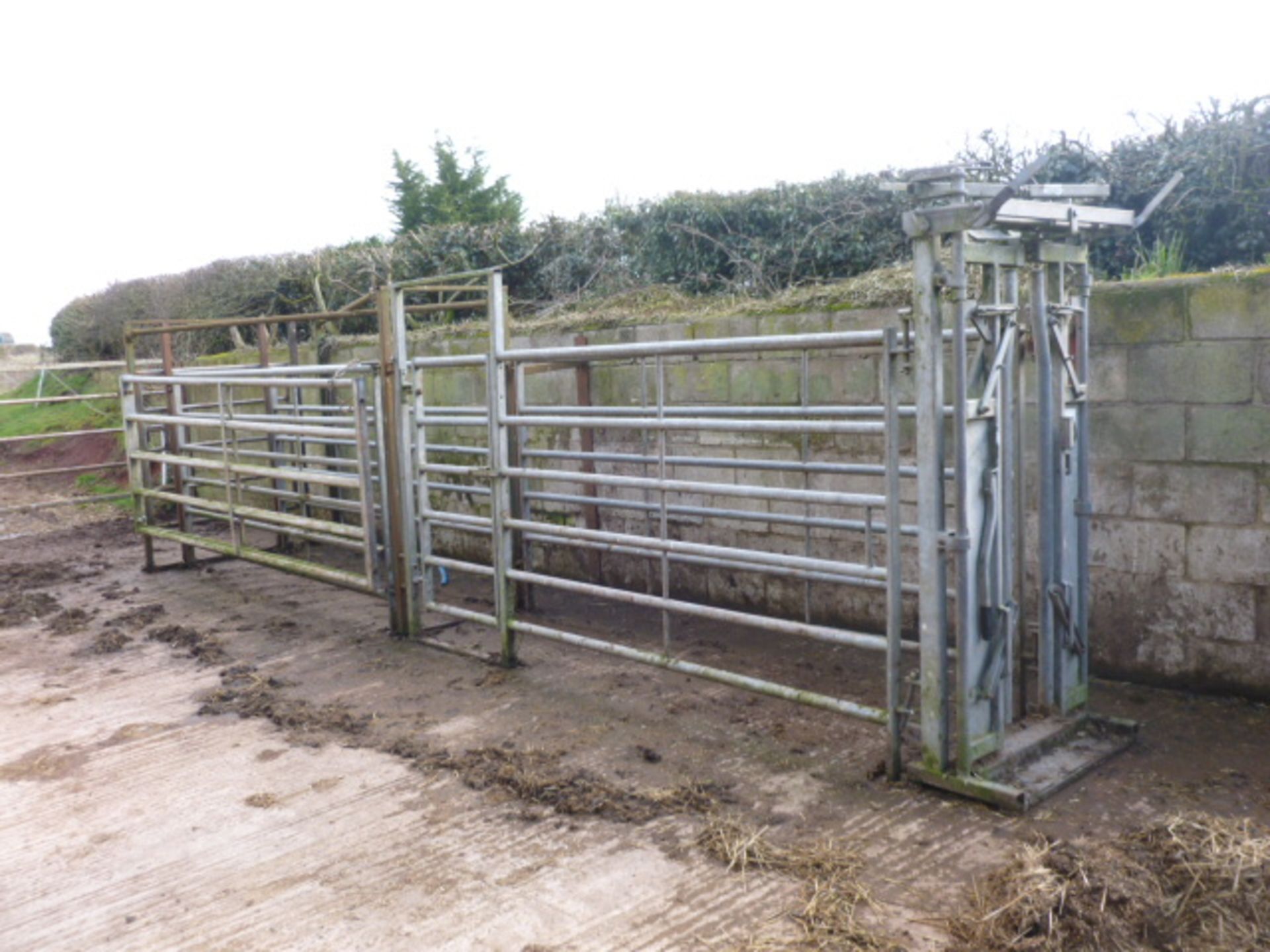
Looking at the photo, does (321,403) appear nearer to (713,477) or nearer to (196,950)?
(713,477)

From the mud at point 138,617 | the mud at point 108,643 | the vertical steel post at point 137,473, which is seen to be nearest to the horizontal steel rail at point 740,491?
the mud at point 108,643

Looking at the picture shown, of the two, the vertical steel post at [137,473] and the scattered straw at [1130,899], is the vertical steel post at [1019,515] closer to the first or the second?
the scattered straw at [1130,899]

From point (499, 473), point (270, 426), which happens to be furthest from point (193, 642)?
point (499, 473)

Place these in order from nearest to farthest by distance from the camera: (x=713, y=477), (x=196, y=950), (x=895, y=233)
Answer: (x=196, y=950) < (x=713, y=477) < (x=895, y=233)

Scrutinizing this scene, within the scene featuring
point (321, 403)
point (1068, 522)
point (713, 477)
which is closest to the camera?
point (1068, 522)

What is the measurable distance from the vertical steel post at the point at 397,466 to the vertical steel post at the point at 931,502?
259cm

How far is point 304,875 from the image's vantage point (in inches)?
118

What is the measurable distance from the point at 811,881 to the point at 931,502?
113 centimetres

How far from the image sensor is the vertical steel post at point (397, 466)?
16.7 ft

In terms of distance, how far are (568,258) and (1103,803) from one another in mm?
6828

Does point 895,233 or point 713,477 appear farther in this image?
point 895,233

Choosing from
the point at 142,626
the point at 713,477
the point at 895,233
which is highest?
the point at 895,233

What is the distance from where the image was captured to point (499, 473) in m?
4.74

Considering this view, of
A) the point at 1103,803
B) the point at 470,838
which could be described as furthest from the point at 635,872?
the point at 1103,803
